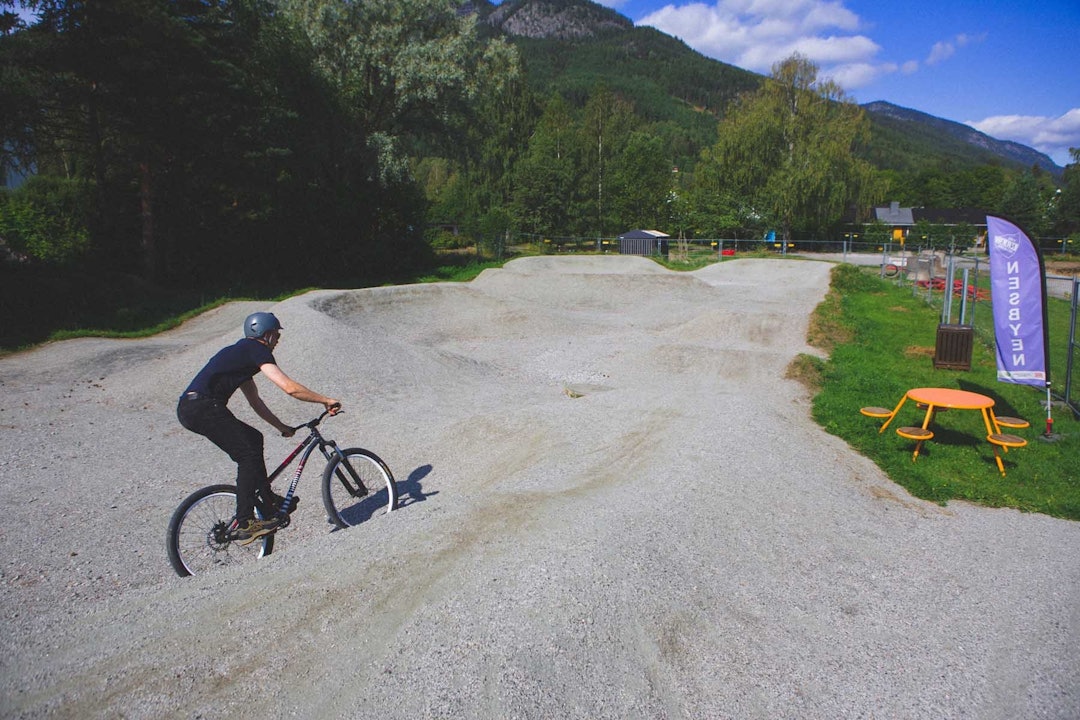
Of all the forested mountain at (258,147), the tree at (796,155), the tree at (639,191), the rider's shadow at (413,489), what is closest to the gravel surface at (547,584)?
the rider's shadow at (413,489)

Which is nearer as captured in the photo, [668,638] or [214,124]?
[668,638]

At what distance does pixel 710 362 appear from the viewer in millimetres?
14844

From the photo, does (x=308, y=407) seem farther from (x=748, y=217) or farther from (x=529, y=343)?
(x=748, y=217)

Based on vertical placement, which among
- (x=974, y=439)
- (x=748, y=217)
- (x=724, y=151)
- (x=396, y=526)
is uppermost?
(x=724, y=151)

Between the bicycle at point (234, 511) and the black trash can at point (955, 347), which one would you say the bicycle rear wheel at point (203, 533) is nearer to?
the bicycle at point (234, 511)

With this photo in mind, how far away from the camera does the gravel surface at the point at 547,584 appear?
3410mm

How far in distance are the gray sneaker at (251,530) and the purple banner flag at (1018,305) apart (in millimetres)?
9501

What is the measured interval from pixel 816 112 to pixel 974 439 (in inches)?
1816

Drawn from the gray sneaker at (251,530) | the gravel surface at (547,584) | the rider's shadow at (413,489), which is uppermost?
the gray sneaker at (251,530)

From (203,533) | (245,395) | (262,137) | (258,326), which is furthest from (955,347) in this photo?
(262,137)

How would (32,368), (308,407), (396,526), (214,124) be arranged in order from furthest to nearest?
1. (214,124)
2. (32,368)
3. (308,407)
4. (396,526)

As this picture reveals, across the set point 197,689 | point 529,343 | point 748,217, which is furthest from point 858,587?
point 748,217

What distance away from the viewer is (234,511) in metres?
5.28

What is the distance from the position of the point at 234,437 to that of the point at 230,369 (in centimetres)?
52
